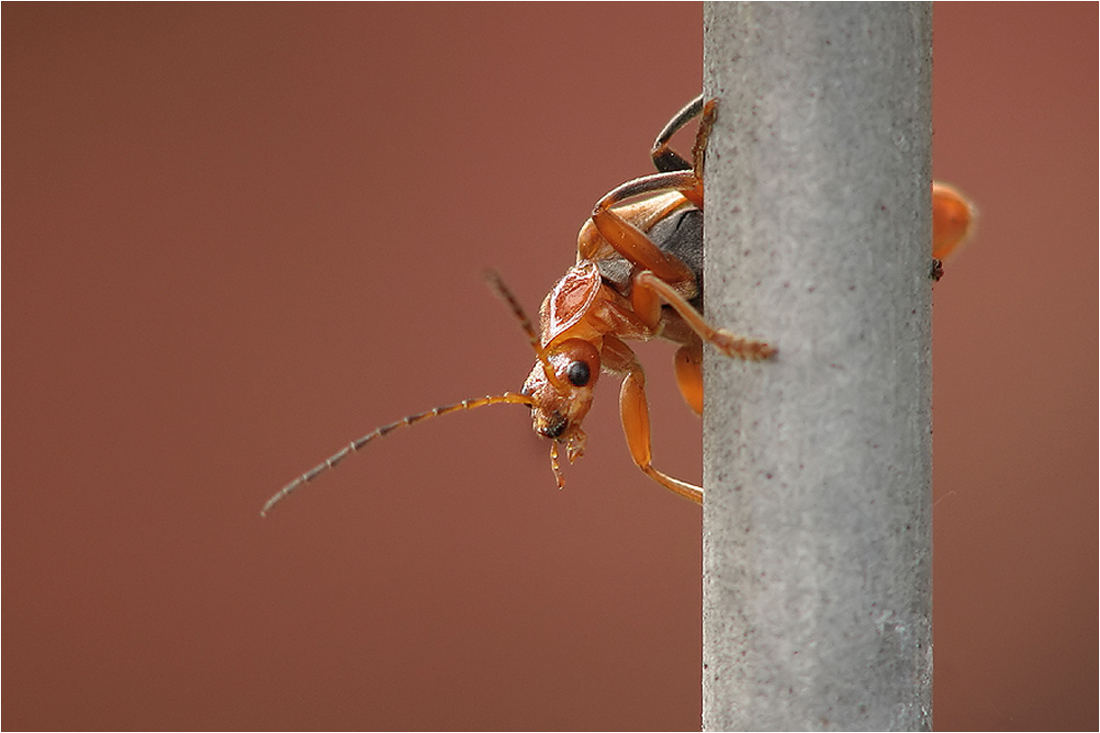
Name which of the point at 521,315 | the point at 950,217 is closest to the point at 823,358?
the point at 521,315

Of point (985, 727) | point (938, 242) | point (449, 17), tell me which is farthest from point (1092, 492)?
point (449, 17)

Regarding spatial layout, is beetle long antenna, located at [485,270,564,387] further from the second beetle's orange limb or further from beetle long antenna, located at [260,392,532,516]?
the second beetle's orange limb

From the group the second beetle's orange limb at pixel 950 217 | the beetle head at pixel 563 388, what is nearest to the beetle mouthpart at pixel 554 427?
the beetle head at pixel 563 388

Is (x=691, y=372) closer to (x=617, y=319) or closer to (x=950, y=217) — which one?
(x=617, y=319)

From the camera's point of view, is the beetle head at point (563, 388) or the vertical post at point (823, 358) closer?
the vertical post at point (823, 358)

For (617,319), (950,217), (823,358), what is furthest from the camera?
(950,217)

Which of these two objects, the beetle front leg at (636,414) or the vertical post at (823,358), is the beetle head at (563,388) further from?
the vertical post at (823,358)

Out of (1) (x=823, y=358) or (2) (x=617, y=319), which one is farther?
(2) (x=617, y=319)

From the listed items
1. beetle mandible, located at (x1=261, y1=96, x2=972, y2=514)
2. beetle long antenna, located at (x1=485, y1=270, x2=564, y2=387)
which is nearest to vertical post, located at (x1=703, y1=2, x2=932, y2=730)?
beetle long antenna, located at (x1=485, y1=270, x2=564, y2=387)
